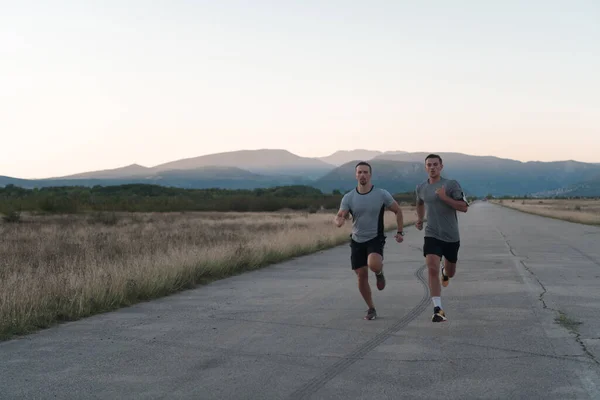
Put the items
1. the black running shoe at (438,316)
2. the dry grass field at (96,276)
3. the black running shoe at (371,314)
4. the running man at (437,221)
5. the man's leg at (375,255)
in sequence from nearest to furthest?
the man's leg at (375,255) < the black running shoe at (438,316) < the running man at (437,221) < the black running shoe at (371,314) < the dry grass field at (96,276)

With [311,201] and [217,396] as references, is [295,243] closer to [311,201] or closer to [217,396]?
[217,396]

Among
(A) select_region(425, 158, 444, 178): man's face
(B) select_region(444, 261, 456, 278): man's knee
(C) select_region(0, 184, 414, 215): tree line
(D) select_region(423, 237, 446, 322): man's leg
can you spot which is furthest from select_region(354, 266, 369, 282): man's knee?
(C) select_region(0, 184, 414, 215): tree line

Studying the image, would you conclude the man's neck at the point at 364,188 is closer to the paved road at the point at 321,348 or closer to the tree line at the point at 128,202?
the paved road at the point at 321,348

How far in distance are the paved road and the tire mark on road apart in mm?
16

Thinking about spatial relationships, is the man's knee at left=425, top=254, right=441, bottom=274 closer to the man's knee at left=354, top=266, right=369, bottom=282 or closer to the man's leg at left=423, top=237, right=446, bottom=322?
the man's leg at left=423, top=237, right=446, bottom=322

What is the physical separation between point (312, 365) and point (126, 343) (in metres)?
2.27

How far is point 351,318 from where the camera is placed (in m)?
8.66

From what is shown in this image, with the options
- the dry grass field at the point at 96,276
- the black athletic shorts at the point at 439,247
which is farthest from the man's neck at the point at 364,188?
the dry grass field at the point at 96,276

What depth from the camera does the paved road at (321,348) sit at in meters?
5.41

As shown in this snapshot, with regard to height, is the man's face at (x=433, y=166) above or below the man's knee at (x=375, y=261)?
above

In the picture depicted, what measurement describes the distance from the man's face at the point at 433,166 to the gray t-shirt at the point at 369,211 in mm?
670

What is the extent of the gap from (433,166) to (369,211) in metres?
1.04

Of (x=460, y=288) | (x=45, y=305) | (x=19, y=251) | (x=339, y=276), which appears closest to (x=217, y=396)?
(x=45, y=305)

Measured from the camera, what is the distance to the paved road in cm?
541
